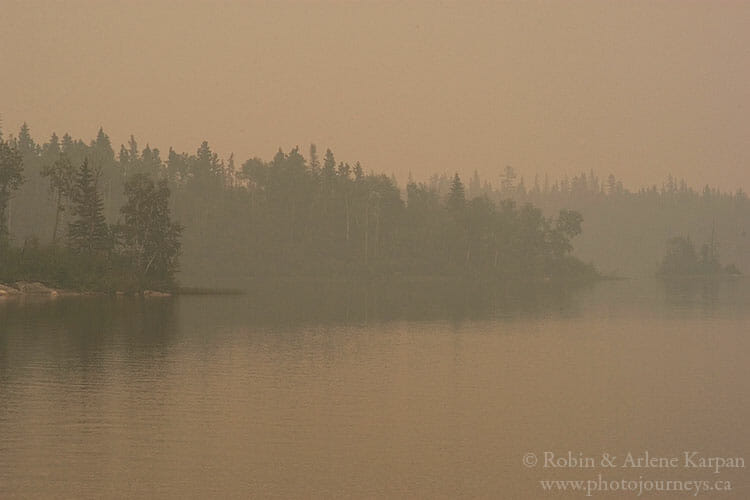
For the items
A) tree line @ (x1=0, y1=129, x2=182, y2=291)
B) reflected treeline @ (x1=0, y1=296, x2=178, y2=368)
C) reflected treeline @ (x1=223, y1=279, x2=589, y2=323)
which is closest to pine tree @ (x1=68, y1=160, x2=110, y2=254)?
tree line @ (x1=0, y1=129, x2=182, y2=291)

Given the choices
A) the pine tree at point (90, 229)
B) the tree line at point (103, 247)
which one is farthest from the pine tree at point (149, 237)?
the pine tree at point (90, 229)

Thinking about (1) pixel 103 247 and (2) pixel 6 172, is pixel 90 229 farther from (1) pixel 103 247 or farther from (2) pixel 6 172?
(2) pixel 6 172

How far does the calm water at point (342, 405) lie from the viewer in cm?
2169

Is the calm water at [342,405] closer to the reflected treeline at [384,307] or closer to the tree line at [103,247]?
the reflected treeline at [384,307]

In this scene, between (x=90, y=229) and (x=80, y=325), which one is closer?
(x=80, y=325)

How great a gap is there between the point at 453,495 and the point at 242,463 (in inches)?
229

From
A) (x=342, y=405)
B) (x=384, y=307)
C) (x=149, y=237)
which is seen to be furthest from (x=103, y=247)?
(x=342, y=405)

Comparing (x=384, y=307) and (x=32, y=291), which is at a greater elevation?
(x=32, y=291)

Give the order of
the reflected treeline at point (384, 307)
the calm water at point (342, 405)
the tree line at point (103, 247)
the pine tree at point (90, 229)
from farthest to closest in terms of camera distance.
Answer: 1. the pine tree at point (90, 229)
2. the tree line at point (103, 247)
3. the reflected treeline at point (384, 307)
4. the calm water at point (342, 405)

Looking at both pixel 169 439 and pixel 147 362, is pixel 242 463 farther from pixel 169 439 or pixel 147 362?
pixel 147 362

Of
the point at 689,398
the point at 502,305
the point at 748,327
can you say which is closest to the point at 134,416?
the point at 689,398

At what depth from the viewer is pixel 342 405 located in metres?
31.1

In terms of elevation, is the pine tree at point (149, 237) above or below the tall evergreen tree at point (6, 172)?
below

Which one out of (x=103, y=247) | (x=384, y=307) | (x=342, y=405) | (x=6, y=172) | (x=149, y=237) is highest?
(x=6, y=172)
